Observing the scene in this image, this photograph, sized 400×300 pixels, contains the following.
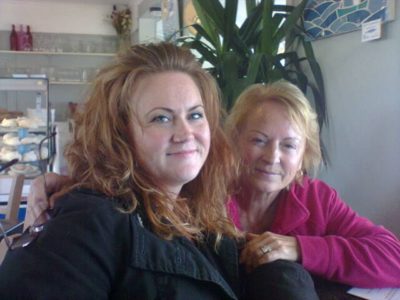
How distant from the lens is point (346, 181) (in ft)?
6.48

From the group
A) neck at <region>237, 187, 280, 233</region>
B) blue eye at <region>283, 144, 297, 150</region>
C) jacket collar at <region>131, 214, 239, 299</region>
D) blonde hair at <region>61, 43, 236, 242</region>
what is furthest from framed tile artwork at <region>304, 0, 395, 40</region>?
jacket collar at <region>131, 214, 239, 299</region>

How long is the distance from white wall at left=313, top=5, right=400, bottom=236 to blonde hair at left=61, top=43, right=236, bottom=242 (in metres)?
0.91

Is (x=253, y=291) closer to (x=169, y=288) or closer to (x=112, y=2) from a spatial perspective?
(x=169, y=288)

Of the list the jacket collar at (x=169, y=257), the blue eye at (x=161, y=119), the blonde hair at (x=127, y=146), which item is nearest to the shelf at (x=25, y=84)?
the blonde hair at (x=127, y=146)

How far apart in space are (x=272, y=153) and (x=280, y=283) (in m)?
0.40

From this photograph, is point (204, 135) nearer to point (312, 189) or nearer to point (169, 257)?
point (169, 257)

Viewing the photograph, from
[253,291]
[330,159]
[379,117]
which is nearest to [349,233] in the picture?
[253,291]

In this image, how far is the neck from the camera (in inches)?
51.3

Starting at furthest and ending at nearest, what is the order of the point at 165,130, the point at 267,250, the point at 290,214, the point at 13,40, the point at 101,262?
the point at 13,40 < the point at 290,214 < the point at 267,250 < the point at 165,130 < the point at 101,262

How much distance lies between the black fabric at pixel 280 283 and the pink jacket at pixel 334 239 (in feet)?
0.33

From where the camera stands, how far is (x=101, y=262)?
2.34ft

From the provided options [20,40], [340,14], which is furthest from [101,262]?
[20,40]

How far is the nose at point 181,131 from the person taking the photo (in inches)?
34.3

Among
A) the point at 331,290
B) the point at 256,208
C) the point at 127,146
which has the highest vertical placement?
the point at 127,146
